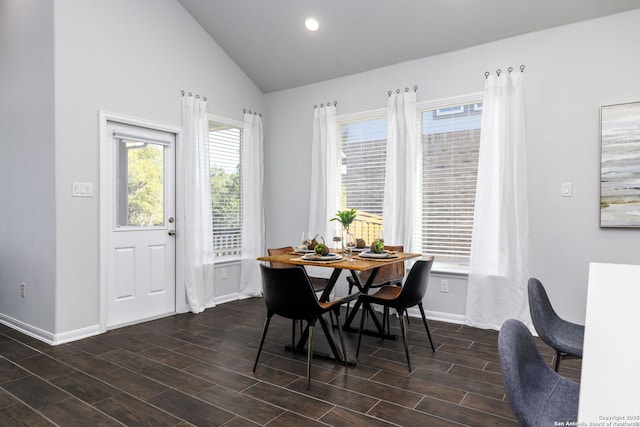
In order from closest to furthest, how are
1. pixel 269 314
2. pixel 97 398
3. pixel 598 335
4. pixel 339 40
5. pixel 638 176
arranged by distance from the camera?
pixel 598 335, pixel 97 398, pixel 269 314, pixel 638 176, pixel 339 40

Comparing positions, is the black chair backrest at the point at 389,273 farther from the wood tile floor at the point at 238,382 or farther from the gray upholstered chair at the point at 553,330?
the gray upholstered chair at the point at 553,330

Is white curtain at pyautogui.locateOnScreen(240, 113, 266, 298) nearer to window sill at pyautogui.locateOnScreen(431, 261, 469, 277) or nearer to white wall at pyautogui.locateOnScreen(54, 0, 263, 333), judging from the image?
white wall at pyautogui.locateOnScreen(54, 0, 263, 333)

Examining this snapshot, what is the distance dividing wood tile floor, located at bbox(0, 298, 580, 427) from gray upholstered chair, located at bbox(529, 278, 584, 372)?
514 mm

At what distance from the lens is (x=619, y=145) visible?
341cm

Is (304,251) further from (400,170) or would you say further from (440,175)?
(440,175)

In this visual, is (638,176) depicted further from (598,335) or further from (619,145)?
(598,335)

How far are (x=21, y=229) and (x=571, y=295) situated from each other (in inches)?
203

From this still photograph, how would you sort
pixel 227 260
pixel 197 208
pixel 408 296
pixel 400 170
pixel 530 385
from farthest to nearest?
1. pixel 227 260
2. pixel 197 208
3. pixel 400 170
4. pixel 408 296
5. pixel 530 385

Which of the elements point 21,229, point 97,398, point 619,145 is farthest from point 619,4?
point 21,229

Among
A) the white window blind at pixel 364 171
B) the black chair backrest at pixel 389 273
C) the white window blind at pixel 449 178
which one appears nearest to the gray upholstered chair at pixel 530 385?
the black chair backrest at pixel 389 273

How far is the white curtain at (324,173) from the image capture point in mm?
4984

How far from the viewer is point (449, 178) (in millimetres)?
4309

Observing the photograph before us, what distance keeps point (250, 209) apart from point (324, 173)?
111 cm

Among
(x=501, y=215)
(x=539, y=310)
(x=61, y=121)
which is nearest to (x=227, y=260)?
(x=61, y=121)
